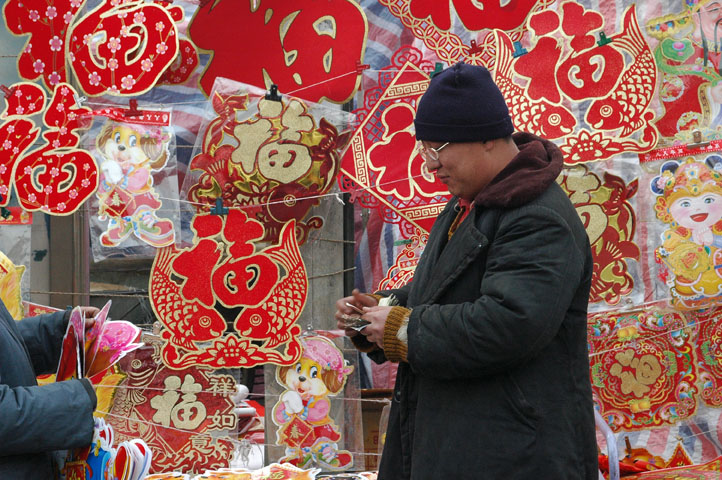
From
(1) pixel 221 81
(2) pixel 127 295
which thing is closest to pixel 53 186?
(2) pixel 127 295

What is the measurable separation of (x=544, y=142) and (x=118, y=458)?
122cm

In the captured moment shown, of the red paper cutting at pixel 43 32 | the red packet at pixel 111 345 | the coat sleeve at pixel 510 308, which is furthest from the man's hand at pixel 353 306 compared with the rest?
the red paper cutting at pixel 43 32

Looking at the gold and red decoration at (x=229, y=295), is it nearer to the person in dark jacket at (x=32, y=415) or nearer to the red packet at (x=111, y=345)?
the red packet at (x=111, y=345)

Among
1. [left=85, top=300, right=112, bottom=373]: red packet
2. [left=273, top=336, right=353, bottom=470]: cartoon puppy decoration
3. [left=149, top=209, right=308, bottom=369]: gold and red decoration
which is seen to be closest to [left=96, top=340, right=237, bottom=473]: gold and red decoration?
[left=149, top=209, right=308, bottom=369]: gold and red decoration

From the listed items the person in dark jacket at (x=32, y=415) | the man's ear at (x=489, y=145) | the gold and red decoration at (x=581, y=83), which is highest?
the gold and red decoration at (x=581, y=83)

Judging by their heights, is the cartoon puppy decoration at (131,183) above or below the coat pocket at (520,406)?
above

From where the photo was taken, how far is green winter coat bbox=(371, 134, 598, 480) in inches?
68.5

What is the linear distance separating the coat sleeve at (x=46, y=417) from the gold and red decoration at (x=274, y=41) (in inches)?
68.8

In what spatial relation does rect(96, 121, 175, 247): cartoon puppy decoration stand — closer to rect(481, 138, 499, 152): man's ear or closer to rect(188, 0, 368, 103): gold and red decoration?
rect(188, 0, 368, 103): gold and red decoration

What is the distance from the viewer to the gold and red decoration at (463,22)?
3281mm

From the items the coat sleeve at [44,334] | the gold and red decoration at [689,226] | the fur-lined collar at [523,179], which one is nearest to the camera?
the fur-lined collar at [523,179]

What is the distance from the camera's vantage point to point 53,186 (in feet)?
10.7

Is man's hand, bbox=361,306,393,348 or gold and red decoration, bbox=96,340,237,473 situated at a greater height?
man's hand, bbox=361,306,393,348

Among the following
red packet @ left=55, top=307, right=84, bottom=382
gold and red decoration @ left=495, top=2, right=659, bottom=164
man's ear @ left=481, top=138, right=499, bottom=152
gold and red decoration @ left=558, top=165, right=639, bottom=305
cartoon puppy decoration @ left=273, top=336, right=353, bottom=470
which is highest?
gold and red decoration @ left=495, top=2, right=659, bottom=164
